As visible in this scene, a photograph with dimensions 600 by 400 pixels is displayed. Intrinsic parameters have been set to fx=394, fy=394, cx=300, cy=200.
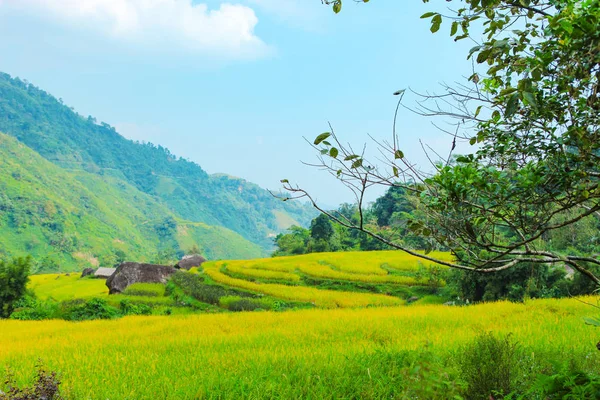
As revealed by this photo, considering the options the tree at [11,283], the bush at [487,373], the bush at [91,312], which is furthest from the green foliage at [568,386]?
the tree at [11,283]

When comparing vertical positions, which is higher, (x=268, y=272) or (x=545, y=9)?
(x=545, y=9)

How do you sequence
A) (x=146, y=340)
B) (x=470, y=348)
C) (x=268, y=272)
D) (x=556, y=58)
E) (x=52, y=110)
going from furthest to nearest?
(x=52, y=110)
(x=268, y=272)
(x=146, y=340)
(x=470, y=348)
(x=556, y=58)

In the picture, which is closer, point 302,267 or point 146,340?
point 146,340

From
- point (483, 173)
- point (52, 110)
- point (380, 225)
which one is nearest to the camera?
point (483, 173)

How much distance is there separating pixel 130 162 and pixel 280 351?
615 feet

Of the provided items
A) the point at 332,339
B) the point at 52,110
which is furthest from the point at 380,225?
the point at 52,110

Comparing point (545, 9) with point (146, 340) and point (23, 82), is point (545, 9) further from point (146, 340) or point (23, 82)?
point (23, 82)

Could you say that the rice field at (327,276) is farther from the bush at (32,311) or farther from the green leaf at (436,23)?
the green leaf at (436,23)

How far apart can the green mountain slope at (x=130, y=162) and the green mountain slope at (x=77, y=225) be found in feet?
64.9

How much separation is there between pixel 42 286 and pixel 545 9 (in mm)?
42343

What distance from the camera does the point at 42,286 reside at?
35.6m

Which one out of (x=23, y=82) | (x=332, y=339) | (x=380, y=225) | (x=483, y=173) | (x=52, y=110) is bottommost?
(x=332, y=339)

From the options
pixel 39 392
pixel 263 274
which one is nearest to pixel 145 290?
pixel 263 274

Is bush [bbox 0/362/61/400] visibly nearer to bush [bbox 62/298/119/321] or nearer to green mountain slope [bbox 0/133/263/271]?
bush [bbox 62/298/119/321]
